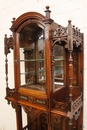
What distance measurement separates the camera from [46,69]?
48.1 inches

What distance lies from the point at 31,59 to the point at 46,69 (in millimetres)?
441

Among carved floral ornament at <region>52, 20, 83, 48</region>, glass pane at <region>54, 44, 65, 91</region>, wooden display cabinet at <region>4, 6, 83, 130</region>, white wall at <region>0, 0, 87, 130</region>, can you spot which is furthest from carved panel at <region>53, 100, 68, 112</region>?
carved floral ornament at <region>52, 20, 83, 48</region>

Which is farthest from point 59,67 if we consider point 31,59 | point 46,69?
point 31,59

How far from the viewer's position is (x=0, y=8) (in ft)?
7.47

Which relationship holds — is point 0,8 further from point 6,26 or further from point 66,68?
point 66,68

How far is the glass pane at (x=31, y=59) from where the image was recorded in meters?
1.44

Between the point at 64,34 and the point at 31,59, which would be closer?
the point at 64,34

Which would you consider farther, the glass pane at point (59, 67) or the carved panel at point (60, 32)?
the glass pane at point (59, 67)

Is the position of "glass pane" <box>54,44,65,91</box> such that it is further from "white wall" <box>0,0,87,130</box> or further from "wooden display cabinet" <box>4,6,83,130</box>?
"white wall" <box>0,0,87,130</box>

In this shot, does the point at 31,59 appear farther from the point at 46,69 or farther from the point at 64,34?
the point at 64,34

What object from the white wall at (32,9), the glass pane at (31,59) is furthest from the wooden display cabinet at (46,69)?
the white wall at (32,9)

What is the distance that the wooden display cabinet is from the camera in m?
1.19

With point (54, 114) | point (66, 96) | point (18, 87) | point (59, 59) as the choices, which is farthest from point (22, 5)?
point (54, 114)

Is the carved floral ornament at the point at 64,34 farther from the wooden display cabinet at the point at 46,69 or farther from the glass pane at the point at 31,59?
the glass pane at the point at 31,59
